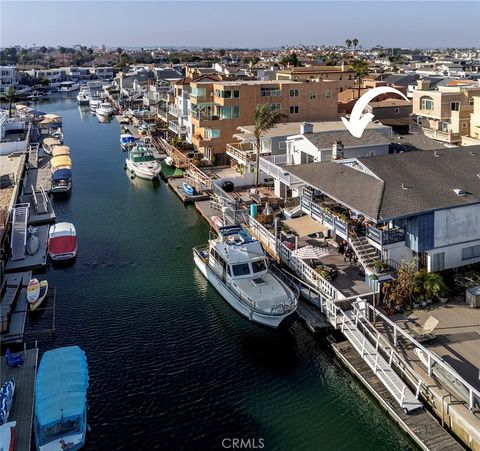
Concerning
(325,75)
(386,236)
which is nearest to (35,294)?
(386,236)

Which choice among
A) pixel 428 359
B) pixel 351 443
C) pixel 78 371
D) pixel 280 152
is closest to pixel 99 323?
pixel 78 371

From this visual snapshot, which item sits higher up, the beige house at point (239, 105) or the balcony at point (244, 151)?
the beige house at point (239, 105)

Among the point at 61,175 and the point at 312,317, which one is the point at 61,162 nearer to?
the point at 61,175

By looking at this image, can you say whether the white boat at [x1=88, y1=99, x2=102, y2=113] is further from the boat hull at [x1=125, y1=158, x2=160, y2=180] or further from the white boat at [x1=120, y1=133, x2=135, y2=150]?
the boat hull at [x1=125, y1=158, x2=160, y2=180]

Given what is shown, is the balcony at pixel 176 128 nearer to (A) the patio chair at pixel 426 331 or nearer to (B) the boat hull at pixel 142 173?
(B) the boat hull at pixel 142 173

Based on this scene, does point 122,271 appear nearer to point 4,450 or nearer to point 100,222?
point 100,222

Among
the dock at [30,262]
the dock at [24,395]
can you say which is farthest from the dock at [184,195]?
the dock at [24,395]
